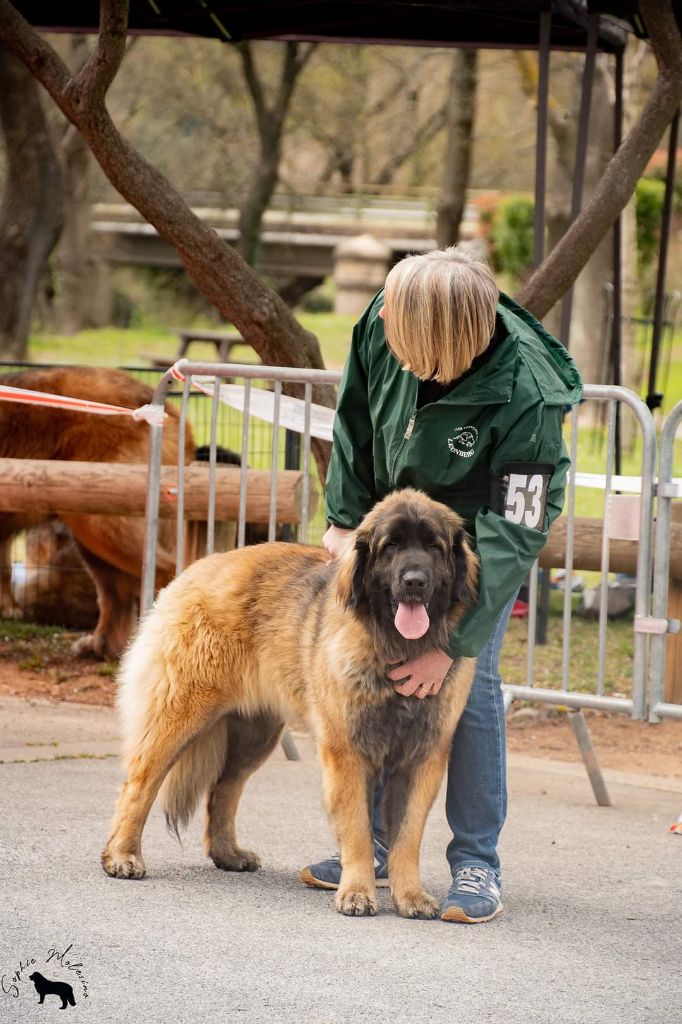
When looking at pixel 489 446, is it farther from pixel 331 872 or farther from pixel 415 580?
pixel 331 872

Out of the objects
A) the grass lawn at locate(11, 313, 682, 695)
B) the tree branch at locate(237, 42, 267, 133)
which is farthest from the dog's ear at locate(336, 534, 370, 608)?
the tree branch at locate(237, 42, 267, 133)

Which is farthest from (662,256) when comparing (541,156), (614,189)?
(614,189)

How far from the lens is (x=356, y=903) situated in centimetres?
402

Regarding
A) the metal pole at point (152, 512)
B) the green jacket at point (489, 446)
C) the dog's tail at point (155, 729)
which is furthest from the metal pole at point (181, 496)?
the green jacket at point (489, 446)

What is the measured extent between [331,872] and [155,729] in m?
0.74

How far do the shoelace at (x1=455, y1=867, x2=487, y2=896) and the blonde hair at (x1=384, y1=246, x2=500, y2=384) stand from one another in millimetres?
1527

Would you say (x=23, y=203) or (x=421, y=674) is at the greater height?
(x=23, y=203)

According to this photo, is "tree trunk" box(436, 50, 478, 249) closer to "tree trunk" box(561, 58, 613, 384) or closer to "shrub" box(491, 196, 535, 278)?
"tree trunk" box(561, 58, 613, 384)

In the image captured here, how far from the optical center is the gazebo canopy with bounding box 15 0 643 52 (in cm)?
833

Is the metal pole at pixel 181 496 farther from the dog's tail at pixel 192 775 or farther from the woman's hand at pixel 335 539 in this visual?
the woman's hand at pixel 335 539

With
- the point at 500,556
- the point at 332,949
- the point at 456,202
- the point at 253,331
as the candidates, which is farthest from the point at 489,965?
the point at 456,202

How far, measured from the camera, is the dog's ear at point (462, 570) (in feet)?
12.7

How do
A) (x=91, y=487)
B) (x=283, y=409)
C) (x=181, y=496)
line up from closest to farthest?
(x=181, y=496) < (x=283, y=409) < (x=91, y=487)

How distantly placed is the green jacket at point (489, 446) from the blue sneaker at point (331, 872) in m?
0.97
